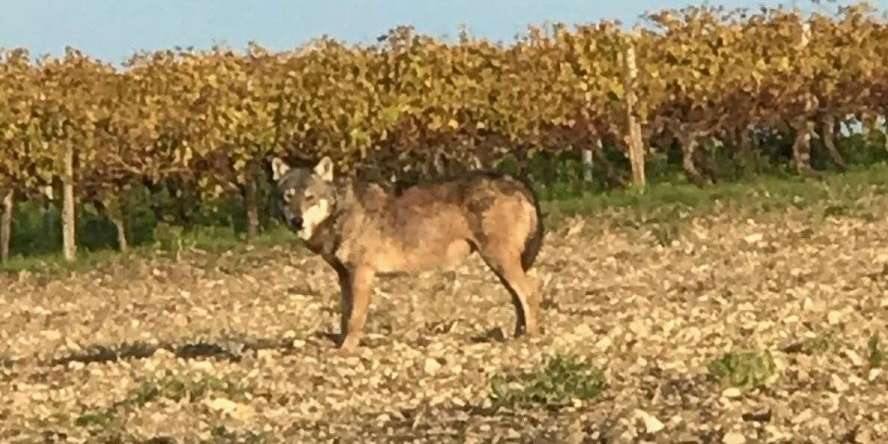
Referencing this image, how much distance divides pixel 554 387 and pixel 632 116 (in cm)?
2029

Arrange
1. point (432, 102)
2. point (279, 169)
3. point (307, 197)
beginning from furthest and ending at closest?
1. point (432, 102)
2. point (279, 169)
3. point (307, 197)

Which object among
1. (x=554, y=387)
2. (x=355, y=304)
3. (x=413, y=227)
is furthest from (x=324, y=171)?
(x=554, y=387)

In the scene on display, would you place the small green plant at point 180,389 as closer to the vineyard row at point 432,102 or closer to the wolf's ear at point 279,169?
the wolf's ear at point 279,169

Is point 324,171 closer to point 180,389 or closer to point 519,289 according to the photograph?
point 519,289

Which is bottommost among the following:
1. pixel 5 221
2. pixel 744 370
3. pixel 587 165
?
pixel 744 370

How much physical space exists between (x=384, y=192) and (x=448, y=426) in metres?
4.64

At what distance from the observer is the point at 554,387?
8.56m

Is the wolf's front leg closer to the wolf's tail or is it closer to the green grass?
the wolf's tail

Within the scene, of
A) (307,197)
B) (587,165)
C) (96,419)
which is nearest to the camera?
→ (96,419)

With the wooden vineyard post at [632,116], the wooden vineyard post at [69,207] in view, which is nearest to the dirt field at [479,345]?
the wooden vineyard post at [69,207]

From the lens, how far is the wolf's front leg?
12125mm

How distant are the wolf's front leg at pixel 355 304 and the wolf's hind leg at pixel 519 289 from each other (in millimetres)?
848

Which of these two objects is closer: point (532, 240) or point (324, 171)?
point (324, 171)

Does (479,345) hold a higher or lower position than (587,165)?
lower
